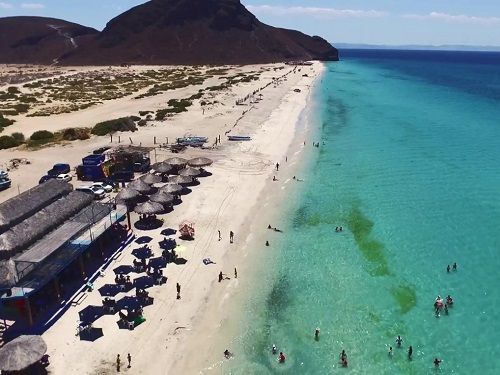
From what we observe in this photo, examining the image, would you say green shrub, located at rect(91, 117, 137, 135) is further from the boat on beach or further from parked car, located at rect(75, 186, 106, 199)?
parked car, located at rect(75, 186, 106, 199)

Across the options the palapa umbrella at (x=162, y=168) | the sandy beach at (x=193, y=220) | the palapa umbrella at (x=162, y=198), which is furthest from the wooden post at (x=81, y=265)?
the palapa umbrella at (x=162, y=168)

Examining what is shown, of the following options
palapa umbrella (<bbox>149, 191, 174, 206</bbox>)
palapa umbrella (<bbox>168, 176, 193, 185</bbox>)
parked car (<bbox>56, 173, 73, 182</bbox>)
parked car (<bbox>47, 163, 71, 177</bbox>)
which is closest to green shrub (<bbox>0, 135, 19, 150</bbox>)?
parked car (<bbox>47, 163, 71, 177</bbox>)

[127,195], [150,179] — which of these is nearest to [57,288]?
[127,195]

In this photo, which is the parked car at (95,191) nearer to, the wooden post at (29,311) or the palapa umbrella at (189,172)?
the palapa umbrella at (189,172)

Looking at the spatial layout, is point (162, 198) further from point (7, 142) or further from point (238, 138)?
point (7, 142)

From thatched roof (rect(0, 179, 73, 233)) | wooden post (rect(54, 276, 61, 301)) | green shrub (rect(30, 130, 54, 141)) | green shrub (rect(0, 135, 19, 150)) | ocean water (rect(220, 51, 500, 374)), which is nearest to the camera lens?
ocean water (rect(220, 51, 500, 374))

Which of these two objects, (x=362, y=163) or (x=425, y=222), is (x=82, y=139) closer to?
(x=362, y=163)
